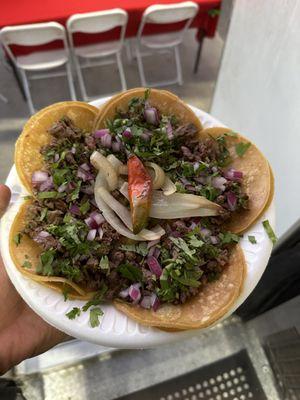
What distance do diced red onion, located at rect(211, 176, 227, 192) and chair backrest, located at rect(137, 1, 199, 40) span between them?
8.18 feet

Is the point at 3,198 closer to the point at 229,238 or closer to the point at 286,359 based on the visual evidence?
the point at 229,238

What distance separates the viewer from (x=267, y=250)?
1365mm

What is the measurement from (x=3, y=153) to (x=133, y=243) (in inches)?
104

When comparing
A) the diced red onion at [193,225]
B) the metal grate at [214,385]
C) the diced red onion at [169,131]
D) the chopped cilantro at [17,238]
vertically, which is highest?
the diced red onion at [169,131]

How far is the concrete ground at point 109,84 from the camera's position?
3779 millimetres

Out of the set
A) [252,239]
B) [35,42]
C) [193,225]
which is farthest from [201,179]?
[35,42]

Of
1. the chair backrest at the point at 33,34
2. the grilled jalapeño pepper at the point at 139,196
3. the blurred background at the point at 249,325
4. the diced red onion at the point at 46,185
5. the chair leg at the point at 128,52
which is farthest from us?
the chair leg at the point at 128,52

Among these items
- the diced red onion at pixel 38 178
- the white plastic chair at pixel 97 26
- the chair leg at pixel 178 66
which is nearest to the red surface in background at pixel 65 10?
the white plastic chair at pixel 97 26

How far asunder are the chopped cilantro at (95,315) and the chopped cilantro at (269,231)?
2.24ft

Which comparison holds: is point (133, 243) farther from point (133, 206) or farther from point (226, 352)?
point (226, 352)

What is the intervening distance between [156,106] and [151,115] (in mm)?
96

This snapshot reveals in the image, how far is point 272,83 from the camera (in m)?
2.06

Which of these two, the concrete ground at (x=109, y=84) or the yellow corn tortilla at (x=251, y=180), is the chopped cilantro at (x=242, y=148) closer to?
the yellow corn tortilla at (x=251, y=180)

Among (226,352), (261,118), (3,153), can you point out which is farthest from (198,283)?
(3,153)
